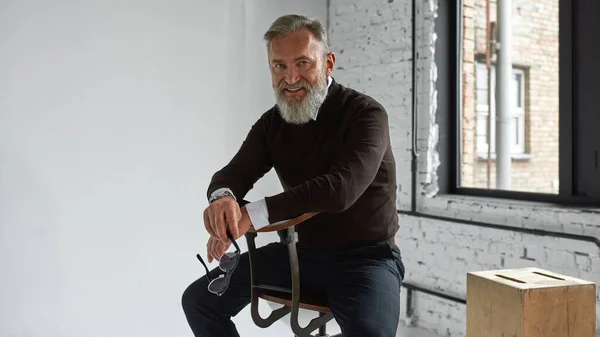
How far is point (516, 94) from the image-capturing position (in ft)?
10.5

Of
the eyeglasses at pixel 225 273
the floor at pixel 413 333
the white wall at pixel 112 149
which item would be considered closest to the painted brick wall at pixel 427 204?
the floor at pixel 413 333

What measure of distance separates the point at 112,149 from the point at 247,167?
50.5 inches

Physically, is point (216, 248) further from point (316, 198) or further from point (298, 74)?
point (298, 74)

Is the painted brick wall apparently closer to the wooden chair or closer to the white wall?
the white wall

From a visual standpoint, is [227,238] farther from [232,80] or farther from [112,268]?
[232,80]

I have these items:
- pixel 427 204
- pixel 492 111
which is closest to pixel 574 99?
pixel 492 111

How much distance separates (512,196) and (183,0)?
2.03 metres

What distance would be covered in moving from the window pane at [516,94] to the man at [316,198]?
1262 millimetres

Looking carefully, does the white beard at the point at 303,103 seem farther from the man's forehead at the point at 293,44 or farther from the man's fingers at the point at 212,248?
the man's fingers at the point at 212,248

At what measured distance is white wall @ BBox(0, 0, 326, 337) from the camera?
9.62 feet

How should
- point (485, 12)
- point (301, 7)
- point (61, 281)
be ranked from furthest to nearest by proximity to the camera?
point (301, 7)
point (485, 12)
point (61, 281)

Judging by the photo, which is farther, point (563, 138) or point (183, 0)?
point (183, 0)

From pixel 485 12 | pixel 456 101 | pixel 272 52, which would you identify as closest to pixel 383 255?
pixel 272 52

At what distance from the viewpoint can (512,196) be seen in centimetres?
313
